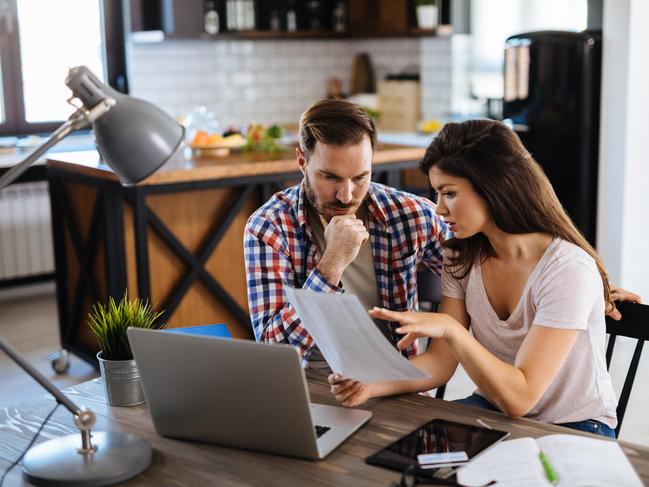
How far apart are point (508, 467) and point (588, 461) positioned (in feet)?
0.45

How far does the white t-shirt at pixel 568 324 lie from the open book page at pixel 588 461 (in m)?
0.33

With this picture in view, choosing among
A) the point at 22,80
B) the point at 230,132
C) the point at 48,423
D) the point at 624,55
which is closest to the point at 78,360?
the point at 230,132

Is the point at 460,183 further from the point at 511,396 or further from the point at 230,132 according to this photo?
the point at 230,132

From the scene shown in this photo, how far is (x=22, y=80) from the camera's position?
620cm

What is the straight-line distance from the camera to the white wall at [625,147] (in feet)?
15.4

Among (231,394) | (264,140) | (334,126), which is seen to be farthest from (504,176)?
(264,140)

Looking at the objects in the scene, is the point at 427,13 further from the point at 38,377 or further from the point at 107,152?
the point at 38,377

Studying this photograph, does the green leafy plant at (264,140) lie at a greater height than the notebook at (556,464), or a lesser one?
greater

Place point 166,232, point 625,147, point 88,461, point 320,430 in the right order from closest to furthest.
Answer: point 88,461
point 320,430
point 166,232
point 625,147

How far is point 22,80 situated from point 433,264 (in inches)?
180

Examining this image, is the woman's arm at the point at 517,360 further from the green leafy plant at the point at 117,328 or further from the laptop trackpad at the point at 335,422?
the green leafy plant at the point at 117,328

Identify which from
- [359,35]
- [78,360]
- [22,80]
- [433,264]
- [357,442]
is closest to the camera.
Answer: [357,442]

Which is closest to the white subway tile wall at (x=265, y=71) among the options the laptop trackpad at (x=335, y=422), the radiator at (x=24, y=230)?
the radiator at (x=24, y=230)

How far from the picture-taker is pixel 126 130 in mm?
1519
